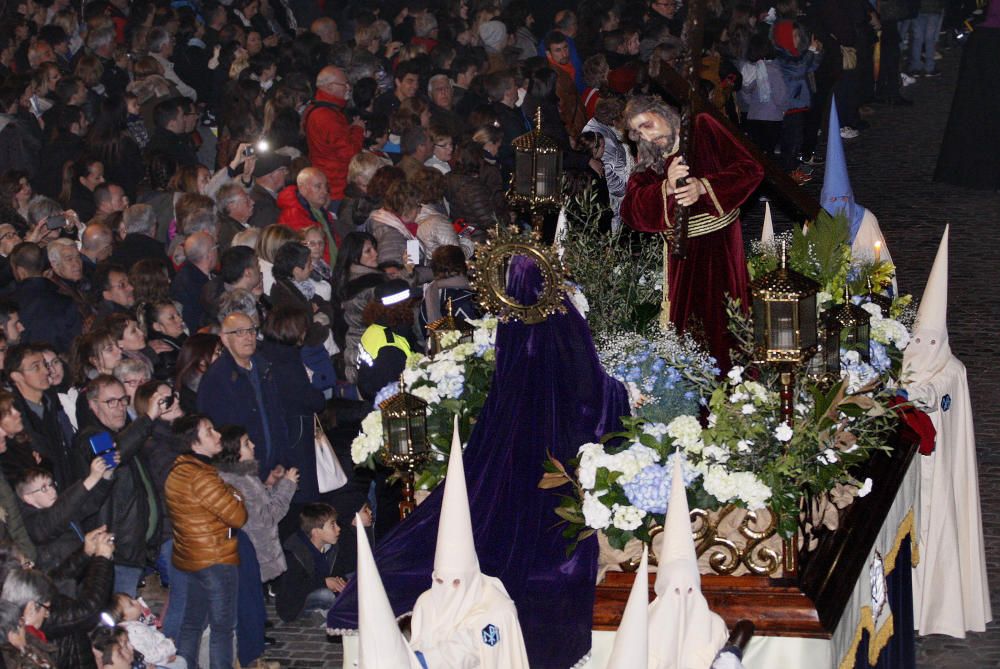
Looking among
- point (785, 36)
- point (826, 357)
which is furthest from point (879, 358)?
point (785, 36)

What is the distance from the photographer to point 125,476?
10359 millimetres

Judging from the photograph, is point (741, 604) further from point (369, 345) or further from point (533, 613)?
point (369, 345)

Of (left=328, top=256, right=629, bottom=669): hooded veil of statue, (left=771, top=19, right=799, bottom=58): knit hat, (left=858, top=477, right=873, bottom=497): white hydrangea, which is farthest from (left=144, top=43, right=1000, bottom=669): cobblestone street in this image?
(left=858, top=477, right=873, bottom=497): white hydrangea

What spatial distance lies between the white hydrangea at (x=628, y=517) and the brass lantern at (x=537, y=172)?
172 cm

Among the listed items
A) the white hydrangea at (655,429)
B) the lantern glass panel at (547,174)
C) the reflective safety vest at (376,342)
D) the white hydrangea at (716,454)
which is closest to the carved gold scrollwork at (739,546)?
the white hydrangea at (716,454)

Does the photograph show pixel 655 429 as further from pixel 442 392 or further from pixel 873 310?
pixel 873 310

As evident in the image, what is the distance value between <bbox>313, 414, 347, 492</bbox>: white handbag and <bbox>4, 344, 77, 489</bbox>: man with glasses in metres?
1.58

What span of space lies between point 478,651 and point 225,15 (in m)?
13.5

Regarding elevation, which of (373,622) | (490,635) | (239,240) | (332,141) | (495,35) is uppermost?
(495,35)

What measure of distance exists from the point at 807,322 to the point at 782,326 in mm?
127

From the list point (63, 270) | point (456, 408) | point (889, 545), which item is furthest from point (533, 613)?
point (63, 270)

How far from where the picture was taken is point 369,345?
37.8 feet

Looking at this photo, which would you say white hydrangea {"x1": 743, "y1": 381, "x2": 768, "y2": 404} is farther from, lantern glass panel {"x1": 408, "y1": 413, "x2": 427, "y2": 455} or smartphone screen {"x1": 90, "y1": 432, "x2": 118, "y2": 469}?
smartphone screen {"x1": 90, "y1": 432, "x2": 118, "y2": 469}

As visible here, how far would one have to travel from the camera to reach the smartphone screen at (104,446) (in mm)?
10188
